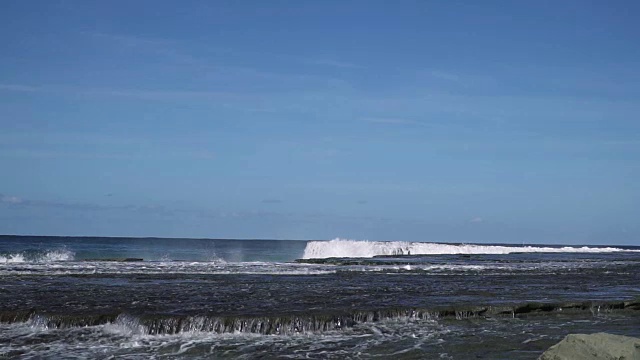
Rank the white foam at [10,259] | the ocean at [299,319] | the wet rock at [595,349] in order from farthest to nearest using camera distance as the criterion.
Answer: the white foam at [10,259]
the ocean at [299,319]
the wet rock at [595,349]

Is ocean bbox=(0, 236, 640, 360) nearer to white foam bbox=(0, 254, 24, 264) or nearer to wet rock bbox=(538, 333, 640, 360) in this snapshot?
wet rock bbox=(538, 333, 640, 360)

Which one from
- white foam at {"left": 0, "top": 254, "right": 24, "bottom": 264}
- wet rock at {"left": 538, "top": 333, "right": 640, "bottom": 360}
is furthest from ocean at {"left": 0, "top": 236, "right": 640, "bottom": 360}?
white foam at {"left": 0, "top": 254, "right": 24, "bottom": 264}

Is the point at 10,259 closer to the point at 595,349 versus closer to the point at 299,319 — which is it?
the point at 299,319

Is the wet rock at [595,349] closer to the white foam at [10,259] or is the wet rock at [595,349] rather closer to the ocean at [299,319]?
the ocean at [299,319]

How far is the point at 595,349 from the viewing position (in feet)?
42.7

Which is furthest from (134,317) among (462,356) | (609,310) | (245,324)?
(609,310)

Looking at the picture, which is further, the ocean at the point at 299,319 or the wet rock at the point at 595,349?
the ocean at the point at 299,319

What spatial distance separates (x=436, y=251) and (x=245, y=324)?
98812mm

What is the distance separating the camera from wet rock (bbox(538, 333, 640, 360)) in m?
12.9

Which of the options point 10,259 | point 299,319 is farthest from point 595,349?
point 10,259

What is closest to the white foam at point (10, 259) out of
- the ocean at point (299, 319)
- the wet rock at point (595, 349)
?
the ocean at point (299, 319)

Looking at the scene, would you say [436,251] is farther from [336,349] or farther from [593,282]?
[336,349]

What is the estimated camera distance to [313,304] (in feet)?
85.0

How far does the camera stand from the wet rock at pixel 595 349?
42.3 feet
